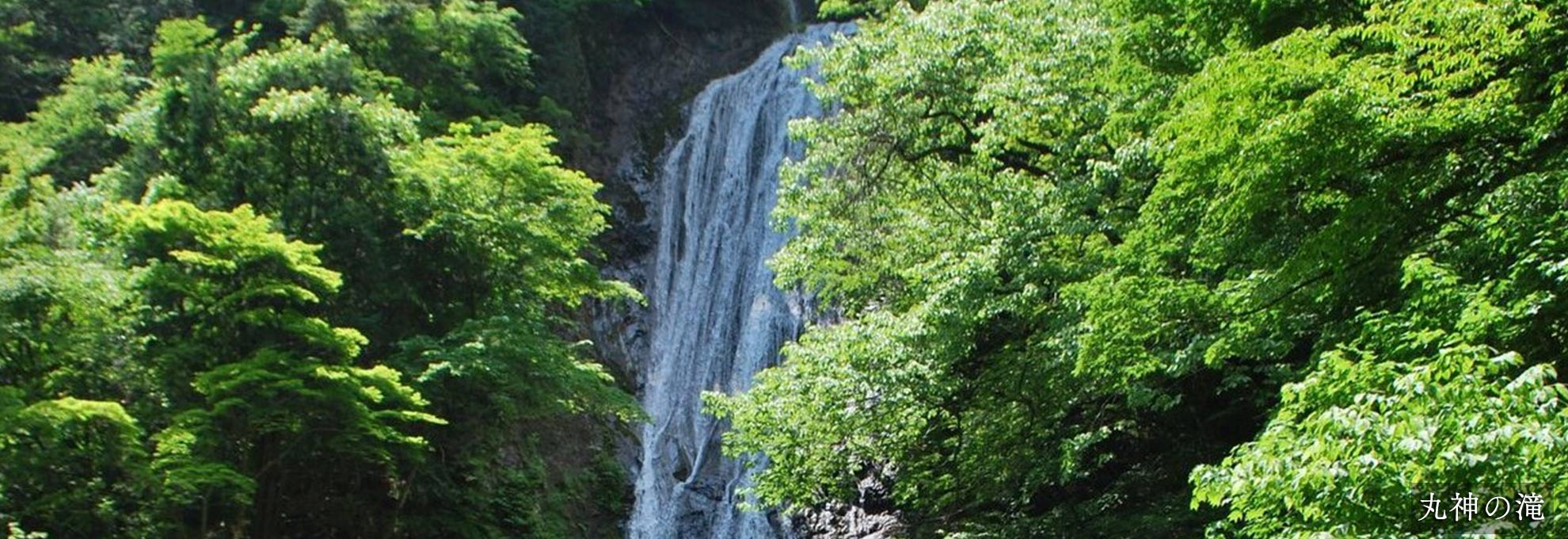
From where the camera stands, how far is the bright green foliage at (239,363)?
10.7 metres

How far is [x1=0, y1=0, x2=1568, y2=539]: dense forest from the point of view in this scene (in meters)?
5.42

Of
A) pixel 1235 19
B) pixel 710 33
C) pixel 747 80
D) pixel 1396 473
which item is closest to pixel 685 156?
pixel 747 80

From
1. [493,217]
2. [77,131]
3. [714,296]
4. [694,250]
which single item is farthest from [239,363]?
[694,250]

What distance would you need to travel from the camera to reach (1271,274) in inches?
271

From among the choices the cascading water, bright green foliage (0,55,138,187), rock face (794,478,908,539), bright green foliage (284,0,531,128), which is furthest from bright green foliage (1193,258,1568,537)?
bright green foliage (0,55,138,187)

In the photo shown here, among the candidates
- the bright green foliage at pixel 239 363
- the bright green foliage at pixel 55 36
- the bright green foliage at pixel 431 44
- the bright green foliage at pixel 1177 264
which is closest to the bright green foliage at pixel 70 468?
the bright green foliage at pixel 239 363

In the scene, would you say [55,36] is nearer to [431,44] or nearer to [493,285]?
[431,44]

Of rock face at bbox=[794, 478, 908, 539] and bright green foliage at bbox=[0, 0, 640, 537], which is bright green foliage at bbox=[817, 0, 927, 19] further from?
rock face at bbox=[794, 478, 908, 539]

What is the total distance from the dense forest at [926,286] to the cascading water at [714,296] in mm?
1292

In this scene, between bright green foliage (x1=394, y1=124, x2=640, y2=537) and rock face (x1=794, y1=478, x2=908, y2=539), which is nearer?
bright green foliage (x1=394, y1=124, x2=640, y2=537)

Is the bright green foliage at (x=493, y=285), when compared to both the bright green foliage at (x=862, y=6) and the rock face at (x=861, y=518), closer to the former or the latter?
the rock face at (x=861, y=518)

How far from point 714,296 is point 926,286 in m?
10.8

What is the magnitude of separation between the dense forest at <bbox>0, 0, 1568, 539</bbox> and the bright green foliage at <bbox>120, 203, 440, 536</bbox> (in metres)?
0.05

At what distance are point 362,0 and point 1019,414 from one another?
1386 centimetres
